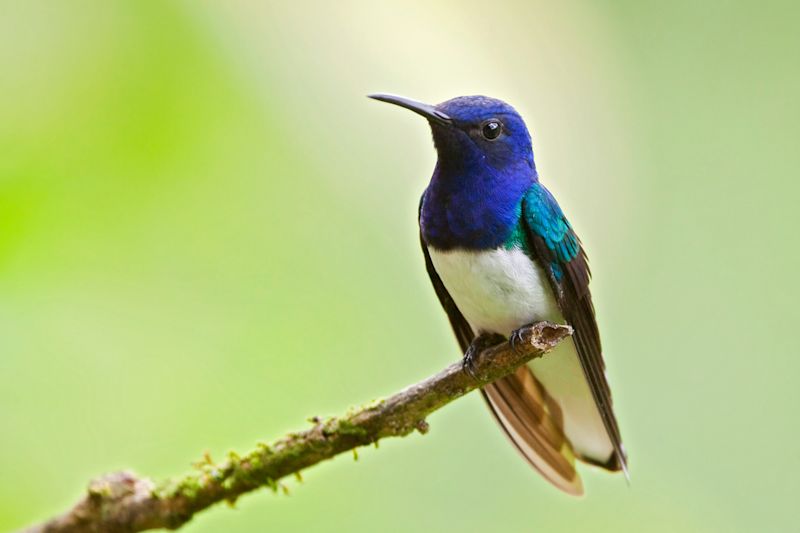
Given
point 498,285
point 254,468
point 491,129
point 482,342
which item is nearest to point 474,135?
point 491,129

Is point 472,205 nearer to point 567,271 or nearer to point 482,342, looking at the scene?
point 567,271

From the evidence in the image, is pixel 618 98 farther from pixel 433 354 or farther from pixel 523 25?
pixel 433 354

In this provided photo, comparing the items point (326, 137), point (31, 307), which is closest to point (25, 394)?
point (31, 307)

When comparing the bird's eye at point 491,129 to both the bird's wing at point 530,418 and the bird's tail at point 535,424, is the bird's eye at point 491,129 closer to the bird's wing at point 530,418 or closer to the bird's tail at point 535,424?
the bird's wing at point 530,418

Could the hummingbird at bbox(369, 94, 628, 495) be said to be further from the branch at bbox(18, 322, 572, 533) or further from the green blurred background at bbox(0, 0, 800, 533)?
the green blurred background at bbox(0, 0, 800, 533)

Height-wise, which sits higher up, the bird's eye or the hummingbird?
the bird's eye

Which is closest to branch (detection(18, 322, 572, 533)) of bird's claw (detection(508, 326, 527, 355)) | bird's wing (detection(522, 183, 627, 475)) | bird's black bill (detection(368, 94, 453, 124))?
bird's claw (detection(508, 326, 527, 355))
